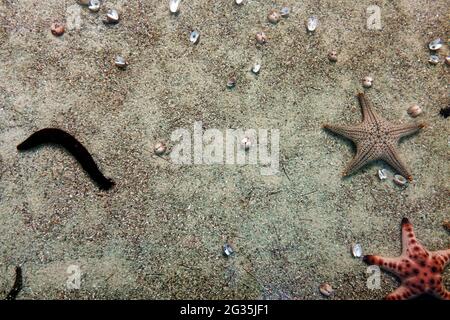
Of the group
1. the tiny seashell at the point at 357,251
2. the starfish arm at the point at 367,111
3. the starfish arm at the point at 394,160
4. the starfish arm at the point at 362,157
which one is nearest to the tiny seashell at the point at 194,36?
the starfish arm at the point at 367,111

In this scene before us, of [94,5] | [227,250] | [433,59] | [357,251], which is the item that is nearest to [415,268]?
[357,251]

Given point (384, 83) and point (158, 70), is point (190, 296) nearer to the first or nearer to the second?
point (158, 70)

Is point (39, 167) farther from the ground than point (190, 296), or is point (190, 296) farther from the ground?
point (39, 167)

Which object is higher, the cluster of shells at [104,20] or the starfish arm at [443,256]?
the cluster of shells at [104,20]

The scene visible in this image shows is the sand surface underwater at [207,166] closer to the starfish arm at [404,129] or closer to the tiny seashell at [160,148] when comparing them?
the tiny seashell at [160,148]
